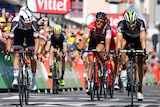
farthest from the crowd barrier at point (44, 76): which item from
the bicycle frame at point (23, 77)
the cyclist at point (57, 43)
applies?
the bicycle frame at point (23, 77)

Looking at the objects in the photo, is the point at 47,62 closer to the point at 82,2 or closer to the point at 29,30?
the point at 29,30

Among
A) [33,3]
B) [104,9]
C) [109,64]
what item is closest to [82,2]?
[104,9]

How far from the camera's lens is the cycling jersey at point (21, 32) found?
16500mm

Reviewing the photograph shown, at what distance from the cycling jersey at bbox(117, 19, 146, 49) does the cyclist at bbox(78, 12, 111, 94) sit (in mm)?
908

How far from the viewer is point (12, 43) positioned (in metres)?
17.3

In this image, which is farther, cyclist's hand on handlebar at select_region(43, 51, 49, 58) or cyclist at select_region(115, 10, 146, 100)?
cyclist's hand on handlebar at select_region(43, 51, 49, 58)

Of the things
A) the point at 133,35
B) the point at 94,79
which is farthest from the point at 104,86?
the point at 133,35

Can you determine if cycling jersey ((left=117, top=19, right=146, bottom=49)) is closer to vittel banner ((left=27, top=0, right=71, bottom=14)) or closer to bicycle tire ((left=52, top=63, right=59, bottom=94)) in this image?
bicycle tire ((left=52, top=63, right=59, bottom=94))

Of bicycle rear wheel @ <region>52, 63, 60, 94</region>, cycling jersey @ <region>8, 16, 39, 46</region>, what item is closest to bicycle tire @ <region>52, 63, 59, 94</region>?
bicycle rear wheel @ <region>52, 63, 60, 94</region>

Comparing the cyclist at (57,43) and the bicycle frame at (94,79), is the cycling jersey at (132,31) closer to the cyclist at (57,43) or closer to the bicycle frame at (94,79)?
the bicycle frame at (94,79)

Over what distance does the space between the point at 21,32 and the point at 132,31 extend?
2.38 metres

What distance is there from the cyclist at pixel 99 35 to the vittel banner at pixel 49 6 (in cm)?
823

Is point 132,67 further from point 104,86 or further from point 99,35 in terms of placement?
point 104,86

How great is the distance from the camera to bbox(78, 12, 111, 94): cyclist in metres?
18.0
